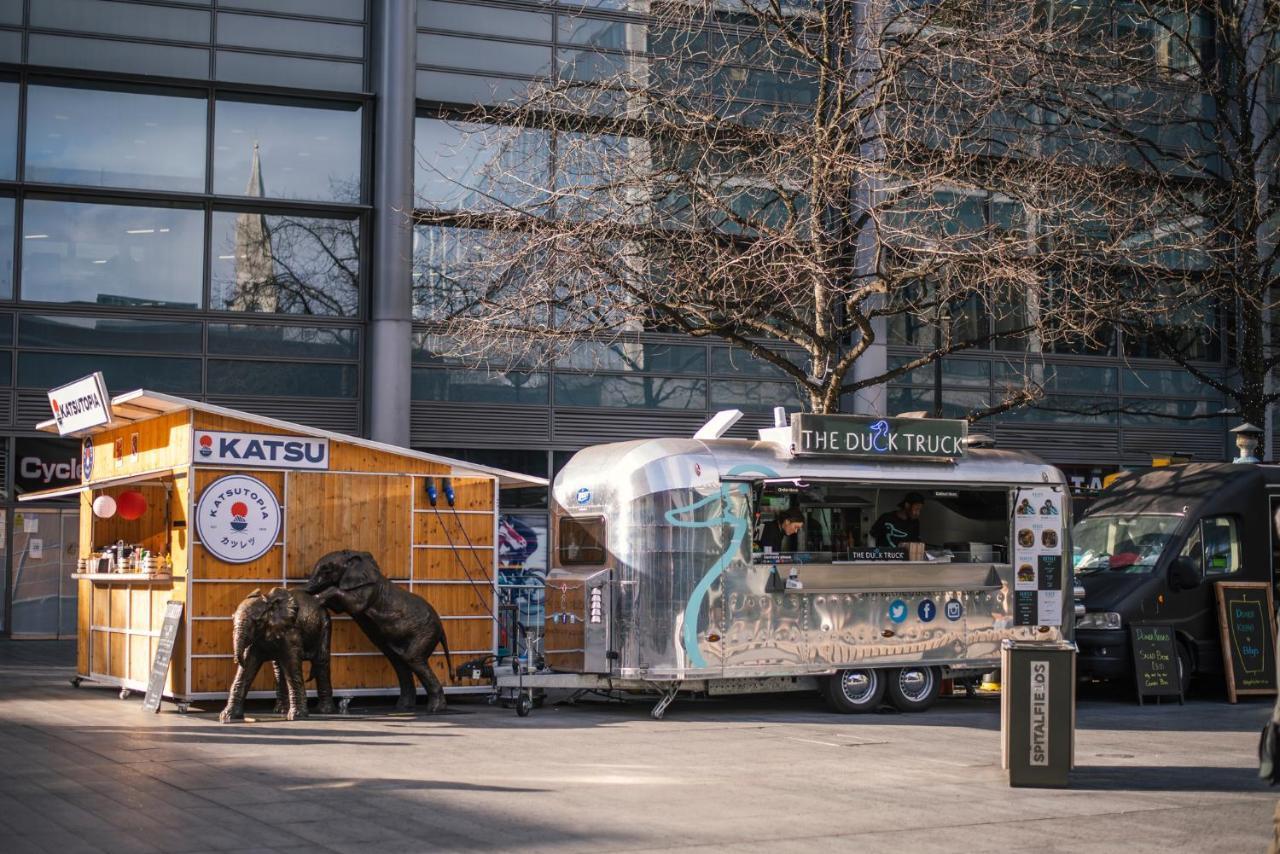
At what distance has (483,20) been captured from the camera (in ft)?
86.7

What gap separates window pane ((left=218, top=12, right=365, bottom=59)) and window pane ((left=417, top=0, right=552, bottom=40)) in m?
1.13

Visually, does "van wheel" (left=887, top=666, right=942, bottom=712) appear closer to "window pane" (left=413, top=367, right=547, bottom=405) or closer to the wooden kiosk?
the wooden kiosk

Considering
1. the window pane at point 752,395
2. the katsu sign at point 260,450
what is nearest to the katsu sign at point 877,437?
the katsu sign at point 260,450

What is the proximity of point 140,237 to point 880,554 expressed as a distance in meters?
13.9

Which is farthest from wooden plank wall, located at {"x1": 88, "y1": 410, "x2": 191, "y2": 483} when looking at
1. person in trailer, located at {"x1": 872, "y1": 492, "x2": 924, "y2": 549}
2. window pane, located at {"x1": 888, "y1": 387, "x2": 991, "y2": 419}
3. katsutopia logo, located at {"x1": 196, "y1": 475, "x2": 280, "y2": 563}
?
window pane, located at {"x1": 888, "y1": 387, "x2": 991, "y2": 419}

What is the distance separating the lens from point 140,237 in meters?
25.1

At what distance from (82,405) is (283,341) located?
8.01 m

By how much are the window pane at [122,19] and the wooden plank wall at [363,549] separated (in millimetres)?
10953

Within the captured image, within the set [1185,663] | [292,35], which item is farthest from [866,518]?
[292,35]

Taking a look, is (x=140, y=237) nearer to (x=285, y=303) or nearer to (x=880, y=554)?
(x=285, y=303)

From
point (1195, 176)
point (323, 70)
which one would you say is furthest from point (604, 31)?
point (1195, 176)

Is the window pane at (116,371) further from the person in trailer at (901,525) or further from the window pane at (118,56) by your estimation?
the person in trailer at (901,525)

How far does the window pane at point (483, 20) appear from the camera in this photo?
85.7 ft

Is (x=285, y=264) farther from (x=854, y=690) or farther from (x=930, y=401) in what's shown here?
(x=854, y=690)
